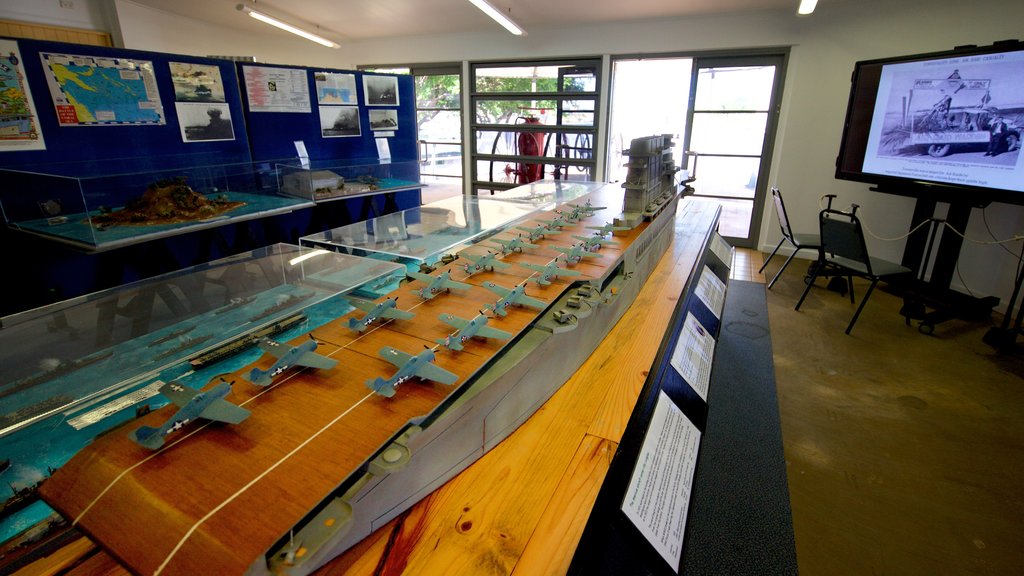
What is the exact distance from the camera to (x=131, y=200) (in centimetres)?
329

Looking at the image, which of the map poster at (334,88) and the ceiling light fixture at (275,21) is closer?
the map poster at (334,88)

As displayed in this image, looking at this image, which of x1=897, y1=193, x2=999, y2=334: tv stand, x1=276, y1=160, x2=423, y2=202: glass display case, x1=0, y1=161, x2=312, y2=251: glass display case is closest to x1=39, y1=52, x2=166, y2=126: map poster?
x1=0, y1=161, x2=312, y2=251: glass display case

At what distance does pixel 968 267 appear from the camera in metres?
4.65

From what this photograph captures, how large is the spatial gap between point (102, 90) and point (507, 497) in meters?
4.22

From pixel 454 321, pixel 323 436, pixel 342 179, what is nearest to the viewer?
pixel 323 436

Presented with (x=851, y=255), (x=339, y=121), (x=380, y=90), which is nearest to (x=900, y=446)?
(x=851, y=255)

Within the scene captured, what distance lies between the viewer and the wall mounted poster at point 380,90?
549 cm

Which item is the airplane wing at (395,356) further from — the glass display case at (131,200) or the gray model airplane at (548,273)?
the glass display case at (131,200)

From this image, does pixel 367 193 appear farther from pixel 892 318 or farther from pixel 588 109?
pixel 892 318

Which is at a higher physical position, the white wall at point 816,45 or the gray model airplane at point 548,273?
the white wall at point 816,45

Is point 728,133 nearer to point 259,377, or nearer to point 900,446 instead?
point 900,446

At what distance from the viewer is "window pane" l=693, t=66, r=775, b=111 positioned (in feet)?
19.4

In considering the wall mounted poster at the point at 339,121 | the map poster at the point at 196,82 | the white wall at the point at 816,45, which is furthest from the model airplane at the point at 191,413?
the white wall at the point at 816,45

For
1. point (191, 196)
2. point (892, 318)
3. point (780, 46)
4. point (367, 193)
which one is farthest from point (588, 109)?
point (191, 196)
